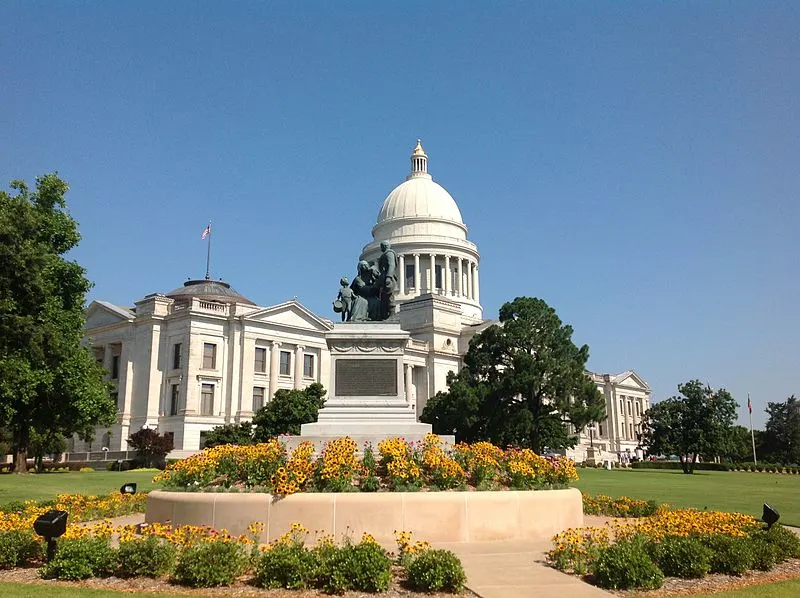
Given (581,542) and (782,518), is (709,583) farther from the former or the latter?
(782,518)

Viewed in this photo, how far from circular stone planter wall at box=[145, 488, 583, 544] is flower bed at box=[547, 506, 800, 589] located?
4.37 ft

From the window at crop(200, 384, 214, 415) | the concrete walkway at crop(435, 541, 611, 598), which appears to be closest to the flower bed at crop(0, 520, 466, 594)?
the concrete walkway at crop(435, 541, 611, 598)

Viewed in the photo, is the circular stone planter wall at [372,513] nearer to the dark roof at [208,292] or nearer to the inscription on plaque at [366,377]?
the inscription on plaque at [366,377]

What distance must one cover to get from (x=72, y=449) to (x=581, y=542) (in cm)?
7751

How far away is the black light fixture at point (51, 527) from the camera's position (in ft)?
36.9

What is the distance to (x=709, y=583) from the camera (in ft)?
37.4

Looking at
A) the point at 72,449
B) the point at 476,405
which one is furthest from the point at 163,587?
the point at 72,449

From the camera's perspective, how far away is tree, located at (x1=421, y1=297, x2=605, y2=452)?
56.8 metres

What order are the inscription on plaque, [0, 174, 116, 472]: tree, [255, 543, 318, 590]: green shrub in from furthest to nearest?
[0, 174, 116, 472]: tree, the inscription on plaque, [255, 543, 318, 590]: green shrub

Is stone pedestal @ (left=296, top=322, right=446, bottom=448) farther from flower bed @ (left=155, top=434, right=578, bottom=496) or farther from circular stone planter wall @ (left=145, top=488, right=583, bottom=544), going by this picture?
circular stone planter wall @ (left=145, top=488, right=583, bottom=544)

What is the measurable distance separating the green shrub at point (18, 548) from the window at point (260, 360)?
224ft

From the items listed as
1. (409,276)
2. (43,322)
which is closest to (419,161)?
(409,276)

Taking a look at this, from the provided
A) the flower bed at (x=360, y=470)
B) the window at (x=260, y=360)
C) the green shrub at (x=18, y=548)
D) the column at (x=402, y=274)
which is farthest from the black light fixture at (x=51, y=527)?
the column at (x=402, y=274)

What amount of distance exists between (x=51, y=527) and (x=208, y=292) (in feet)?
265
